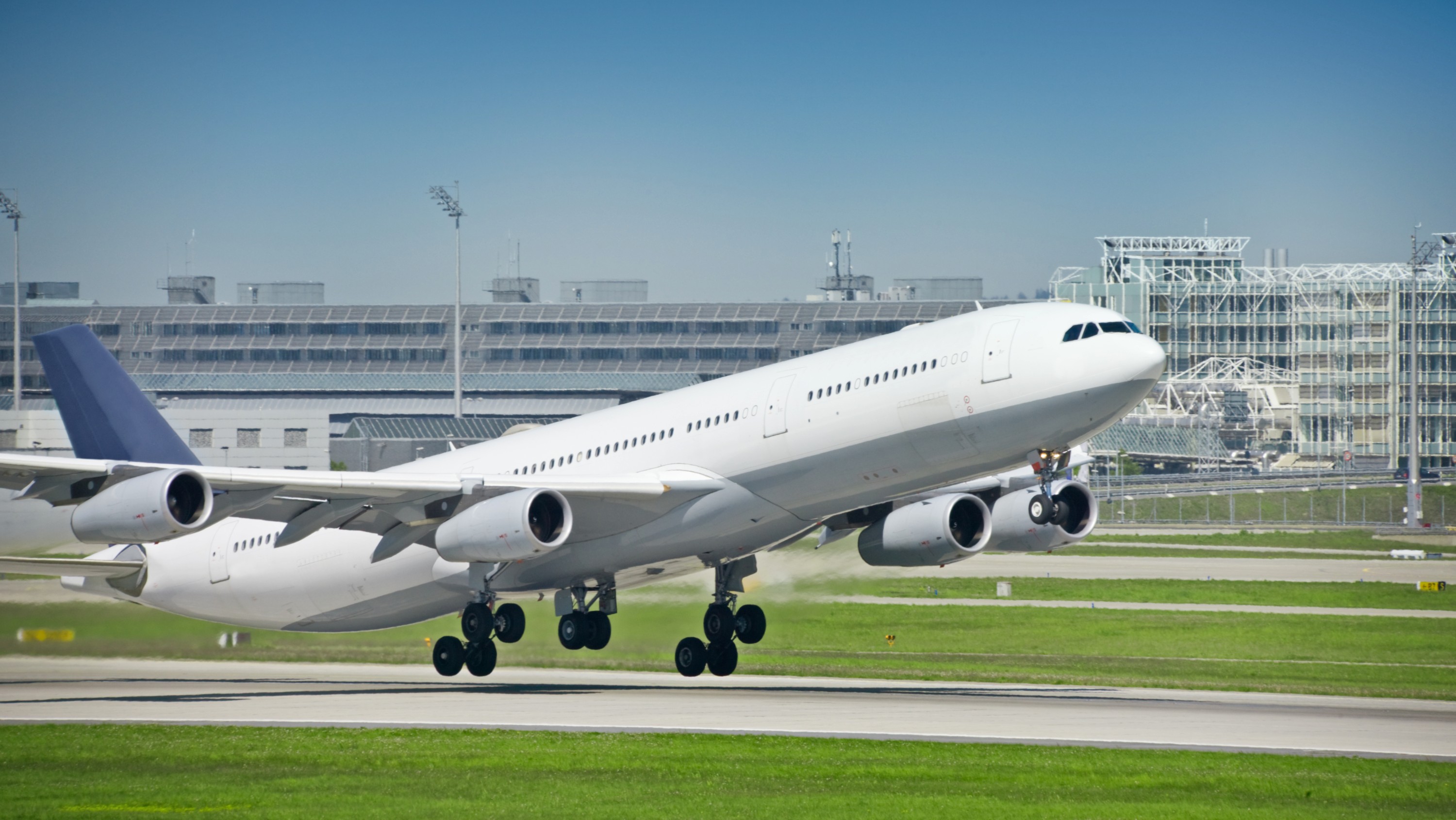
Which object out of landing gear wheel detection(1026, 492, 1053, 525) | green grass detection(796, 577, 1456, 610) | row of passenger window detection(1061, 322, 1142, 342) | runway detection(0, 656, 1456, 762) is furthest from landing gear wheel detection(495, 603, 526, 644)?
green grass detection(796, 577, 1456, 610)

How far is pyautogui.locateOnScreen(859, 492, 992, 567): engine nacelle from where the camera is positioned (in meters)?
39.0

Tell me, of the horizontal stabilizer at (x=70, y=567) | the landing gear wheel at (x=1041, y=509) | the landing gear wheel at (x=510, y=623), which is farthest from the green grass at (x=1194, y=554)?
the landing gear wheel at (x=1041, y=509)

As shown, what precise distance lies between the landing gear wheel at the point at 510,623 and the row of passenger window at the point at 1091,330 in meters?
16.1

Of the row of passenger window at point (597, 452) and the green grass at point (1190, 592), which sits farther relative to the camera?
the green grass at point (1190, 592)

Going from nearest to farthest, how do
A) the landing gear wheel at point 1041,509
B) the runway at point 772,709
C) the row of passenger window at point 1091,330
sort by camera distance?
the runway at point 772,709 → the row of passenger window at point 1091,330 → the landing gear wheel at point 1041,509

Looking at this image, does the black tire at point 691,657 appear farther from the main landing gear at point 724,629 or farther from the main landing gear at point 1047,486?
the main landing gear at point 1047,486

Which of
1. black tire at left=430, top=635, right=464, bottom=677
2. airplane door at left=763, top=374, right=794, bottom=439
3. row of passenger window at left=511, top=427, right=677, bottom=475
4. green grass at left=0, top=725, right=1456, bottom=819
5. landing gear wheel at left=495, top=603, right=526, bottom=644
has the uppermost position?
airplane door at left=763, top=374, right=794, bottom=439

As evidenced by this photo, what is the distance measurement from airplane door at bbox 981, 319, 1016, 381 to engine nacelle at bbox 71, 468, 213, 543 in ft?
55.6

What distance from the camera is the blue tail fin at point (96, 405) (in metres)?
44.0

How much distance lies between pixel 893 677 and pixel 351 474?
59.3 feet

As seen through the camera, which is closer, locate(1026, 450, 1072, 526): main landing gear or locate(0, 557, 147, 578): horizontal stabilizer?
locate(1026, 450, 1072, 526): main landing gear

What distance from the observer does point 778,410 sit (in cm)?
3647

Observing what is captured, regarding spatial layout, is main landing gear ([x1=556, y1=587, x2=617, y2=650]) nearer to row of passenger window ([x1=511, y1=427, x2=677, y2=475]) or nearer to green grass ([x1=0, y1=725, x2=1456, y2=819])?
row of passenger window ([x1=511, y1=427, x2=677, y2=475])

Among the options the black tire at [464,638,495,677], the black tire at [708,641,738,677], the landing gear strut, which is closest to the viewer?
the landing gear strut
